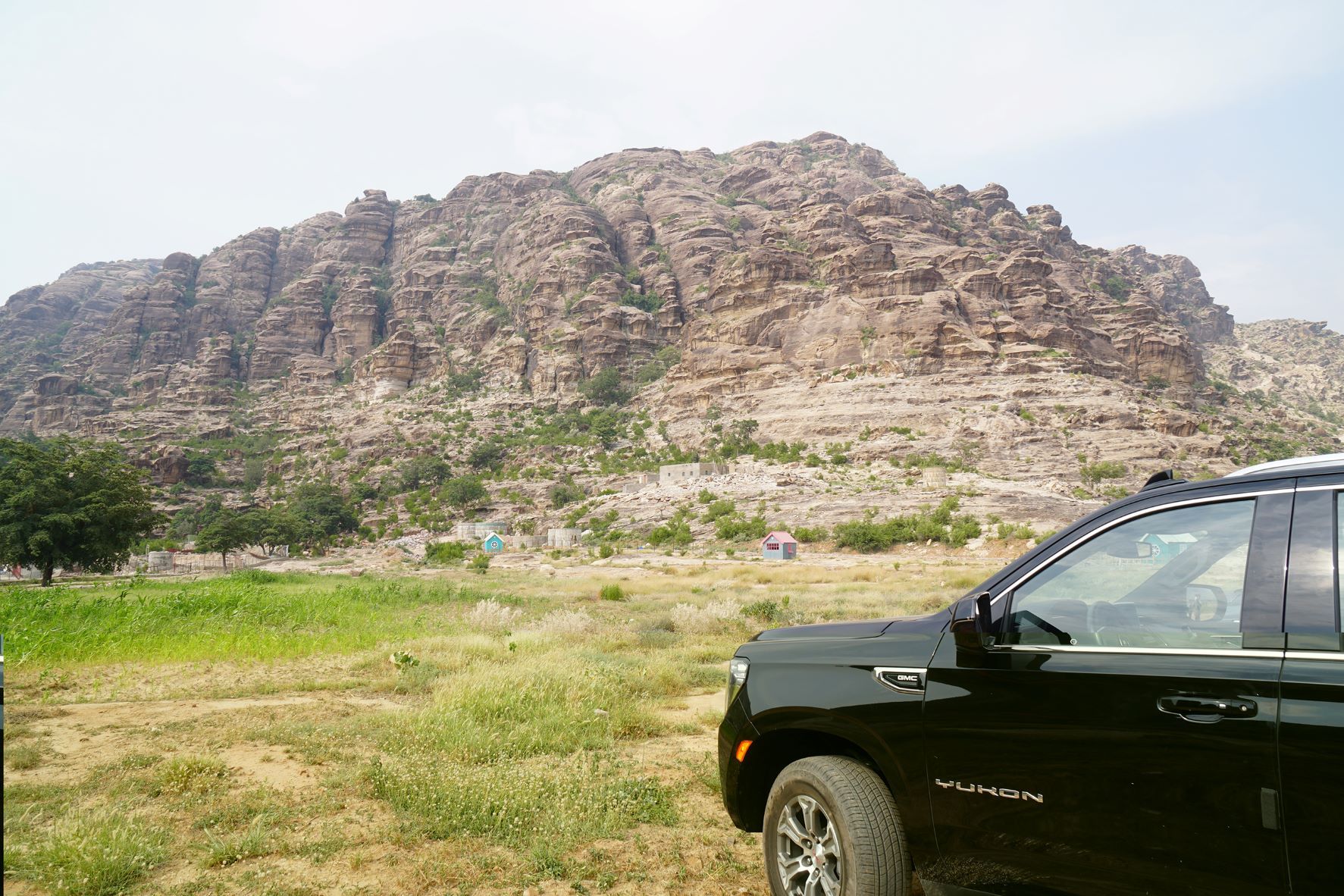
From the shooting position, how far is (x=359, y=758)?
6699 millimetres

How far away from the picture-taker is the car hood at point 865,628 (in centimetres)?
354

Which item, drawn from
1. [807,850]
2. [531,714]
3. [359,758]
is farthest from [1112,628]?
[359,758]

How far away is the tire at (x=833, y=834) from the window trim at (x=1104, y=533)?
1011 millimetres

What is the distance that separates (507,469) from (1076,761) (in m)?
91.8

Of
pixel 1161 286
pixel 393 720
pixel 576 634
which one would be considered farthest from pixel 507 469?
pixel 1161 286

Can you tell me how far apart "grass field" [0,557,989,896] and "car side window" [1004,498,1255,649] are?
2.59m

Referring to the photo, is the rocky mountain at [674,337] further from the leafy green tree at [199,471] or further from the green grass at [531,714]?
the green grass at [531,714]

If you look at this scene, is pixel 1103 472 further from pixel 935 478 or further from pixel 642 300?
pixel 642 300

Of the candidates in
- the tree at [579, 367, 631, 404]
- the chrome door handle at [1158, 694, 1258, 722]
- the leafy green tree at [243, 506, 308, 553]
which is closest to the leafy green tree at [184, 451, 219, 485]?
the leafy green tree at [243, 506, 308, 553]

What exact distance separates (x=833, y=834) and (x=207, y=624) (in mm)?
15730

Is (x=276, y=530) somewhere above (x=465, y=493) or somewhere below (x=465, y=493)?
below

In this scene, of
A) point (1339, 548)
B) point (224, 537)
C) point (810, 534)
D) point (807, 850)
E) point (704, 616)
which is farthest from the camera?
point (224, 537)

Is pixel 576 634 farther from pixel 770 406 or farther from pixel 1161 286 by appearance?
pixel 1161 286

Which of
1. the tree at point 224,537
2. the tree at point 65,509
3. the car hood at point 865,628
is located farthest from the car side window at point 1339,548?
the tree at point 224,537
